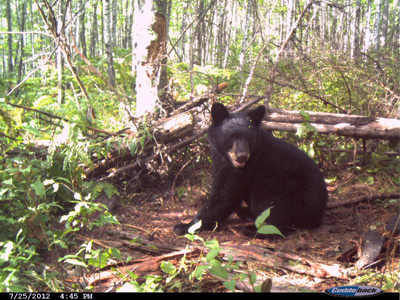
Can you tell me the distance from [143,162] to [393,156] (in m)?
3.94

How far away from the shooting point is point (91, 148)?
5.12m

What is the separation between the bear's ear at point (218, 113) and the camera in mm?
4406

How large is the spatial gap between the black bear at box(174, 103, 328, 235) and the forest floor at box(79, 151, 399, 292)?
218mm

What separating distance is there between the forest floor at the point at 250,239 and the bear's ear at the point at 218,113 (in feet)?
4.56

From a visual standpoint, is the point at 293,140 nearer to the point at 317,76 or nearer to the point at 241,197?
the point at 317,76

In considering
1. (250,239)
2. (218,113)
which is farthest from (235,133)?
(250,239)

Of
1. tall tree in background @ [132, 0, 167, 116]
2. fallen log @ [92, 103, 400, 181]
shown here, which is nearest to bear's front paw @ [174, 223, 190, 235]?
fallen log @ [92, 103, 400, 181]

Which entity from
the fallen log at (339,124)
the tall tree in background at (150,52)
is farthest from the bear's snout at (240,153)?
the tall tree in background at (150,52)

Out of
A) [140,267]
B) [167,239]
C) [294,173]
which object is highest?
[294,173]

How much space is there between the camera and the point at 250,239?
Answer: 14.1ft

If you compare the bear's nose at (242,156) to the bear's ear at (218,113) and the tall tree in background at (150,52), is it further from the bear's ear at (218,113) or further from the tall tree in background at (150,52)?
the tall tree in background at (150,52)

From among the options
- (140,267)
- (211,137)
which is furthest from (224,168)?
(140,267)

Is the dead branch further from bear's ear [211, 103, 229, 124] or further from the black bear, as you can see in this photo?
bear's ear [211, 103, 229, 124]

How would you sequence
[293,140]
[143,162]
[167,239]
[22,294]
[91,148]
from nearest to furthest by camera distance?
[22,294]
[167,239]
[91,148]
[143,162]
[293,140]
